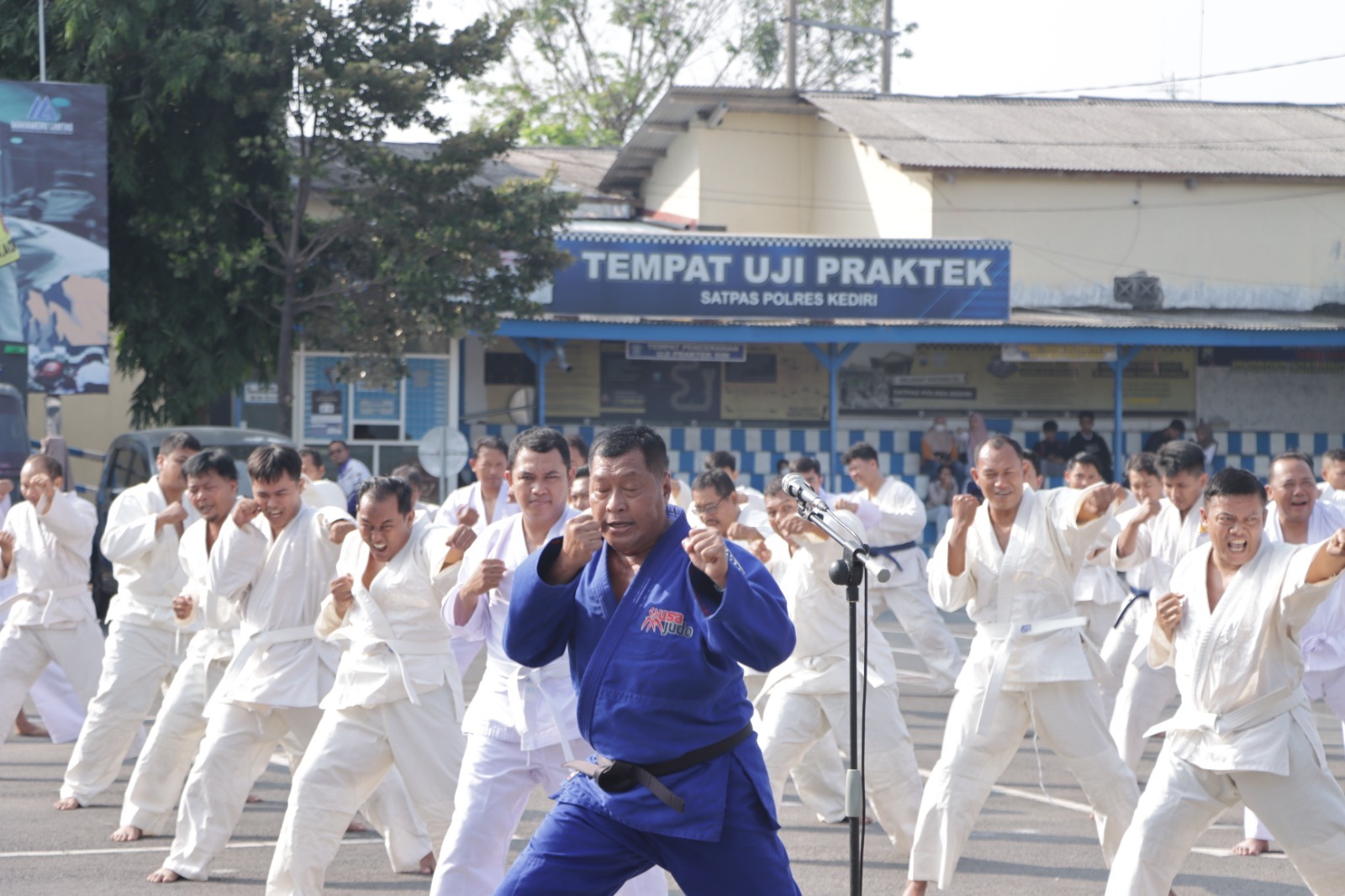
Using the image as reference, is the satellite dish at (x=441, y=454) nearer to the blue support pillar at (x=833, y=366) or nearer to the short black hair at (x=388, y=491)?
the blue support pillar at (x=833, y=366)

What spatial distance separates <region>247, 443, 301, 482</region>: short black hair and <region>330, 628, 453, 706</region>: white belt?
0.79 meters

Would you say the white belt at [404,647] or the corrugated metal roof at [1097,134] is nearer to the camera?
the white belt at [404,647]

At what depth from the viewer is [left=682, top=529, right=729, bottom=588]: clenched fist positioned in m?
3.96

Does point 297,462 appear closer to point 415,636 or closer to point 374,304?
point 415,636

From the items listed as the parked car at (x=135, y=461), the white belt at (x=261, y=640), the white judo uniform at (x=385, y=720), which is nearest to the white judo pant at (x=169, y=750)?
the white belt at (x=261, y=640)

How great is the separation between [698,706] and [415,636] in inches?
100

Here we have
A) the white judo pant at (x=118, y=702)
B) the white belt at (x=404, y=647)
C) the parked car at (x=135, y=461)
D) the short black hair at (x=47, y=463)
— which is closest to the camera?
the white belt at (x=404, y=647)

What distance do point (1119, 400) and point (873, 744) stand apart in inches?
639

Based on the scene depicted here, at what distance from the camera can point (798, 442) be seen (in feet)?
77.0

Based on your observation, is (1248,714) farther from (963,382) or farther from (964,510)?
(963,382)

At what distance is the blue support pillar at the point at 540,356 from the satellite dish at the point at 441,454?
106 inches

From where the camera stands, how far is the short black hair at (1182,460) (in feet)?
27.4

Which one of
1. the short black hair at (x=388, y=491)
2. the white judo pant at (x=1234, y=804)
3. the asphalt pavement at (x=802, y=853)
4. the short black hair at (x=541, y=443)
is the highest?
the short black hair at (x=541, y=443)

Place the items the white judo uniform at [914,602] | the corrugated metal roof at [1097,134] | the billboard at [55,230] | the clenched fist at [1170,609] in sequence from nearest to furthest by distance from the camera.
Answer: the clenched fist at [1170,609] → the white judo uniform at [914,602] → the billboard at [55,230] → the corrugated metal roof at [1097,134]
